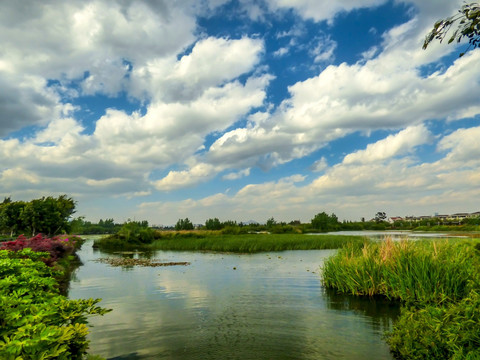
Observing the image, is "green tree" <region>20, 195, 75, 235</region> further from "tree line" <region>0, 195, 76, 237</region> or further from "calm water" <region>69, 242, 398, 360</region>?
"calm water" <region>69, 242, 398, 360</region>

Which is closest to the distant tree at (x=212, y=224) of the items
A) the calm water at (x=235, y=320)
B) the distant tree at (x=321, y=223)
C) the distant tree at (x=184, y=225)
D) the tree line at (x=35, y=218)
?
the distant tree at (x=184, y=225)

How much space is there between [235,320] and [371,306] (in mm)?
6239

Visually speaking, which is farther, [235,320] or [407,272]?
[407,272]

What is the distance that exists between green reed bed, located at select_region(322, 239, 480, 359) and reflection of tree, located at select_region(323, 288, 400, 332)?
47 cm

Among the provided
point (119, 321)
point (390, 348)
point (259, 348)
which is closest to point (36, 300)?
point (259, 348)

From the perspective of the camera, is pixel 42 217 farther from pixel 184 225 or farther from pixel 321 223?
pixel 321 223

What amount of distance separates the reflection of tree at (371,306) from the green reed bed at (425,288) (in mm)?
469

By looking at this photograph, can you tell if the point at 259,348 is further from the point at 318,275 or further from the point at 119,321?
the point at 318,275

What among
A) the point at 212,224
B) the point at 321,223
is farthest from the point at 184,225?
the point at 321,223

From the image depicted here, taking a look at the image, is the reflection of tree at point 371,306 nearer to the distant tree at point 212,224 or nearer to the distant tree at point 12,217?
the distant tree at point 12,217

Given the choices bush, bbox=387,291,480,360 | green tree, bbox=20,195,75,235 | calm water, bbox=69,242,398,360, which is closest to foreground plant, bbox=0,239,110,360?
calm water, bbox=69,242,398,360

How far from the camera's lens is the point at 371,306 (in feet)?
48.4

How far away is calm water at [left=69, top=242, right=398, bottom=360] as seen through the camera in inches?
383

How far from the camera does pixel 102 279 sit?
24.5 meters
